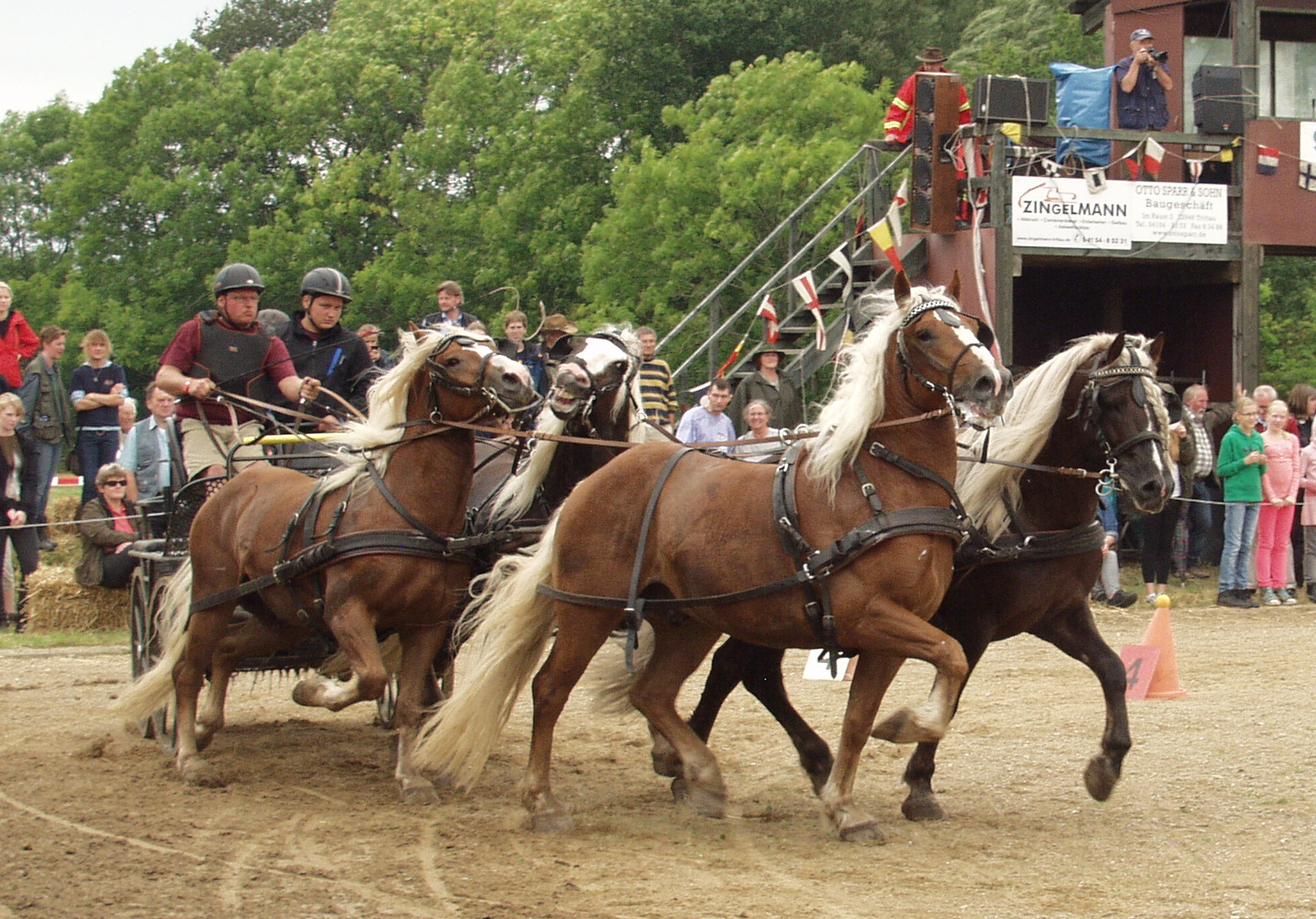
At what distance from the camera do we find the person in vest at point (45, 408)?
508 inches

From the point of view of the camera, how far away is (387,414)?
276 inches

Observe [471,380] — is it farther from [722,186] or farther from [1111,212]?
[722,186]

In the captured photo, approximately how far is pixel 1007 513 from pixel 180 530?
422 cm

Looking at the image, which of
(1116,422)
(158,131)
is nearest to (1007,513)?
(1116,422)

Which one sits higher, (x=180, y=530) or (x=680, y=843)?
(x=180, y=530)

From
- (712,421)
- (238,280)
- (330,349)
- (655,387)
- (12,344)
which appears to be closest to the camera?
(238,280)

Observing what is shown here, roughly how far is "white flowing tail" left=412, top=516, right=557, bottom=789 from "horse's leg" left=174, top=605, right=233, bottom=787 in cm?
133

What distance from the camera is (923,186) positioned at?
48.4 ft

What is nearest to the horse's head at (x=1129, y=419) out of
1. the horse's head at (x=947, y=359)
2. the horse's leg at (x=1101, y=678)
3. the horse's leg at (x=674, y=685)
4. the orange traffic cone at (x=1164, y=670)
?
the horse's leg at (x=1101, y=678)

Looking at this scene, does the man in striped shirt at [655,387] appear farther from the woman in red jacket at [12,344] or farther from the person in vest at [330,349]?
the woman in red jacket at [12,344]

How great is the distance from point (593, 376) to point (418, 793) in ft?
6.80

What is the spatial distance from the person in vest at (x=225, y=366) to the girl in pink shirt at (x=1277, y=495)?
893 centimetres

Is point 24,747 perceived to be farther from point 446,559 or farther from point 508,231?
point 508,231

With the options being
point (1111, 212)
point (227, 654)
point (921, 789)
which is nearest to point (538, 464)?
point (227, 654)
